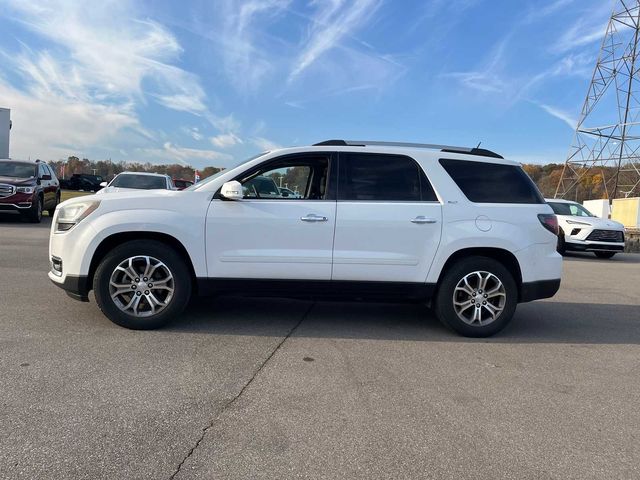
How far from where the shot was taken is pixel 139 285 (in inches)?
193

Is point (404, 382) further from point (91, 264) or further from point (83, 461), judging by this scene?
point (91, 264)

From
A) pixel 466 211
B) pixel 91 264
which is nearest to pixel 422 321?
pixel 466 211

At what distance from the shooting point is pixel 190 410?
10.8ft

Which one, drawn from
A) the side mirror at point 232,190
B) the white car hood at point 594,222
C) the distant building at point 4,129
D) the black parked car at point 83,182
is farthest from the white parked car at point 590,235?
the black parked car at point 83,182

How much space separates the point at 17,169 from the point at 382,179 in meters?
13.1

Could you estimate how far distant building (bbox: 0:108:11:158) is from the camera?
22.4m

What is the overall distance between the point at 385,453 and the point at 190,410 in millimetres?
1305

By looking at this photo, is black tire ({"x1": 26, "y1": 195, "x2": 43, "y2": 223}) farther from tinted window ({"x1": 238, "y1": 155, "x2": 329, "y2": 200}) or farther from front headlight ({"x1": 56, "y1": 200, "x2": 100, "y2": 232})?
tinted window ({"x1": 238, "y1": 155, "x2": 329, "y2": 200})

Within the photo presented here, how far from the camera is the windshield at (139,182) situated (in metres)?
12.8

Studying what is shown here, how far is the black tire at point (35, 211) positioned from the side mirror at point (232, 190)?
11.7m

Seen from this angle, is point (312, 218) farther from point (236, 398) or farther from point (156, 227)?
point (236, 398)

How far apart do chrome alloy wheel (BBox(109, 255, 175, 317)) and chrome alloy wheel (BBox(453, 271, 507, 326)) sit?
9.66 feet

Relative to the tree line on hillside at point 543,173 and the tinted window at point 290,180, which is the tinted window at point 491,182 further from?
the tree line on hillside at point 543,173

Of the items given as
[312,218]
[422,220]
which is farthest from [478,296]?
[312,218]
